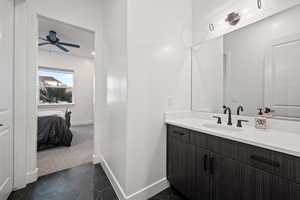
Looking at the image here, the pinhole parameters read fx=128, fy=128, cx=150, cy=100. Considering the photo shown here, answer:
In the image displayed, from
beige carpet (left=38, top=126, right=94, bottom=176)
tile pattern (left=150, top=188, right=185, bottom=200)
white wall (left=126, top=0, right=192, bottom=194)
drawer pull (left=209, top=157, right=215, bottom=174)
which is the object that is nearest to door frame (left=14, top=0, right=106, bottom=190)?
beige carpet (left=38, top=126, right=94, bottom=176)

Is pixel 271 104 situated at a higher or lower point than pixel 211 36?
lower

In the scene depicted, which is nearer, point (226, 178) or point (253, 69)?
point (226, 178)

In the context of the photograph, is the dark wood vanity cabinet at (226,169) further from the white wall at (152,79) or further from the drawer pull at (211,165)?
the white wall at (152,79)

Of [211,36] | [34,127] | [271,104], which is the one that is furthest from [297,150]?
[34,127]

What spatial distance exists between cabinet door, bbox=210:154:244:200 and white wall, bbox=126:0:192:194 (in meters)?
0.67

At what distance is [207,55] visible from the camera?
1.88 meters

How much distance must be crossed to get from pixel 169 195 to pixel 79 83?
215 inches

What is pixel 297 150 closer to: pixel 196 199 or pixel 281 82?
pixel 281 82


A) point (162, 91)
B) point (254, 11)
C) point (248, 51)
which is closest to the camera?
point (254, 11)

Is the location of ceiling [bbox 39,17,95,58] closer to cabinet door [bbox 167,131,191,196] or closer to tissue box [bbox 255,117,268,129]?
cabinet door [bbox 167,131,191,196]

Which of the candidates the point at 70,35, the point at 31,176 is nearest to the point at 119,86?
the point at 31,176

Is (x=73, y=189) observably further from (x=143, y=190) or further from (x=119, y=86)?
(x=119, y=86)

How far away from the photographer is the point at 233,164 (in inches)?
39.1

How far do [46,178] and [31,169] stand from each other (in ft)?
0.79
